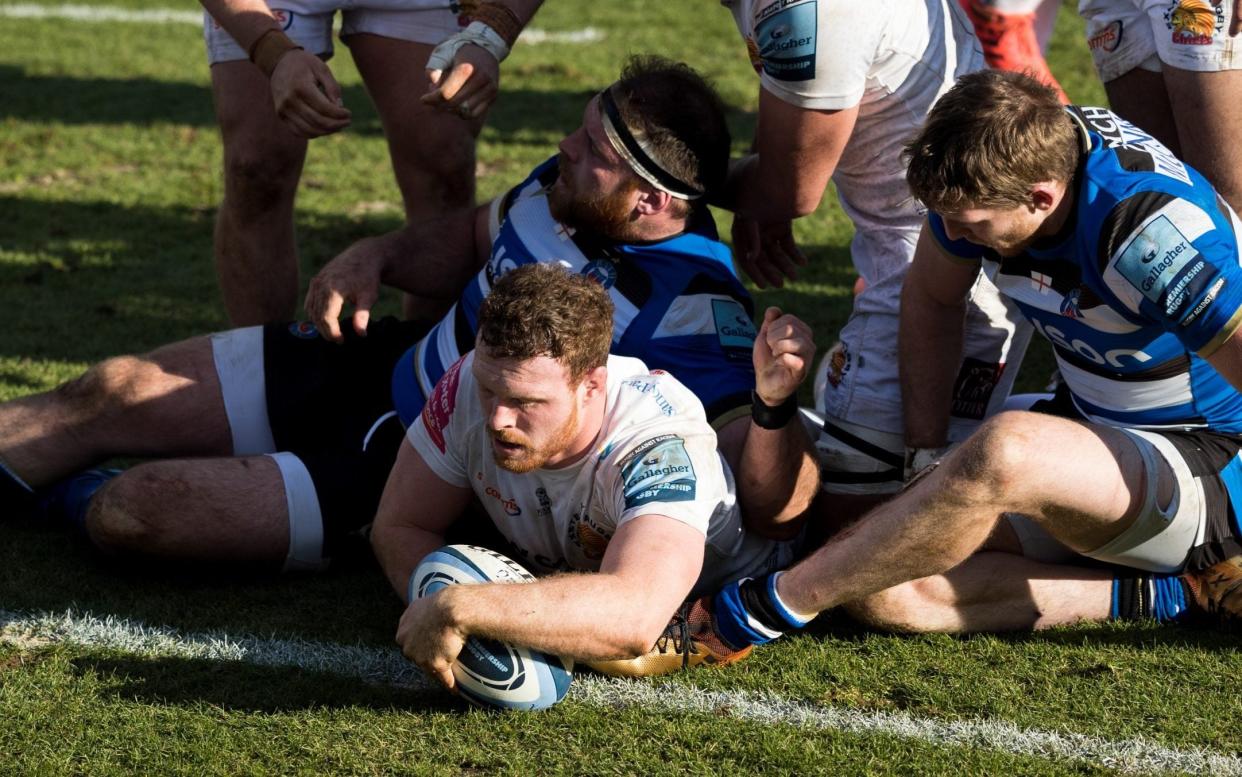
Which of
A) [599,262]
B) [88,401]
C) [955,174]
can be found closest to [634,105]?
[599,262]

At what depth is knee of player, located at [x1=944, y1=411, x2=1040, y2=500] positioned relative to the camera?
3.36 meters

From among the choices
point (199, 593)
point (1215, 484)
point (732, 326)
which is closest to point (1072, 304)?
point (1215, 484)

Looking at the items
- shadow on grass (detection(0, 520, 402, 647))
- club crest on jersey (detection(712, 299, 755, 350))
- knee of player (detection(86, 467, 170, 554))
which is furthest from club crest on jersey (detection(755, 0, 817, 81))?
knee of player (detection(86, 467, 170, 554))

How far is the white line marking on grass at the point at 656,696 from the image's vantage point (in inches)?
130

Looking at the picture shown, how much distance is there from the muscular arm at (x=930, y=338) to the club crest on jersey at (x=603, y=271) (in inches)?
34.0

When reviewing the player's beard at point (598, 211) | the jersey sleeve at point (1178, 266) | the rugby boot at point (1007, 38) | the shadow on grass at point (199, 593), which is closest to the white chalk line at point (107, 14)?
the rugby boot at point (1007, 38)

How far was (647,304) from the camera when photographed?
14.0 feet

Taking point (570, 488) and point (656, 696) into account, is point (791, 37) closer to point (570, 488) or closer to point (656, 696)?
point (570, 488)

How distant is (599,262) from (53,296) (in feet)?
11.0

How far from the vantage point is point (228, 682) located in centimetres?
361

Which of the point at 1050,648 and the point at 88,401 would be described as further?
the point at 88,401

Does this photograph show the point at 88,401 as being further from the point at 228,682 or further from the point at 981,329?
the point at 981,329

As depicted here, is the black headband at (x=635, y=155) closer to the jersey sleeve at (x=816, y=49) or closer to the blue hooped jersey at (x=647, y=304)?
the blue hooped jersey at (x=647, y=304)

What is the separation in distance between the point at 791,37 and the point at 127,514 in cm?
229
